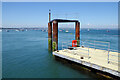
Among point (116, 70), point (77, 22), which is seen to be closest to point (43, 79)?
point (116, 70)

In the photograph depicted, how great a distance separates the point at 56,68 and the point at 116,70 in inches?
280

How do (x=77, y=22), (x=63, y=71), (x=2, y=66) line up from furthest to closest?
1. (x=77, y=22)
2. (x=2, y=66)
3. (x=63, y=71)

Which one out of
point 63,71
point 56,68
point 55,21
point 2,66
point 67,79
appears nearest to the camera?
point 67,79

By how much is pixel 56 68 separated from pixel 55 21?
289 inches

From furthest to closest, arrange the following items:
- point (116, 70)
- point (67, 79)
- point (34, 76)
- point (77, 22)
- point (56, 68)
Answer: point (77, 22), point (56, 68), point (34, 76), point (67, 79), point (116, 70)

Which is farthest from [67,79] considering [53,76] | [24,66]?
[24,66]

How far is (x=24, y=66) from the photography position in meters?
14.2

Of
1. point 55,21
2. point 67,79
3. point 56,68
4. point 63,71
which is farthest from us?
point 55,21

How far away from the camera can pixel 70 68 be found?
12836 mm

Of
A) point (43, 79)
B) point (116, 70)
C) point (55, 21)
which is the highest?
point (55, 21)

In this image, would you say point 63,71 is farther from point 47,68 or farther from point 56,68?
point 47,68

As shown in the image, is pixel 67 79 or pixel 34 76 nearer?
pixel 67 79

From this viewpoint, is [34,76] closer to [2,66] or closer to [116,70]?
[2,66]

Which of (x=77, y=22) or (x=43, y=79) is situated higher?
(x=77, y=22)
